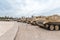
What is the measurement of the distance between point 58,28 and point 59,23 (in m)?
1.00

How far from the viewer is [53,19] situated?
26891mm

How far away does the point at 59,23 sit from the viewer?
26.2 m

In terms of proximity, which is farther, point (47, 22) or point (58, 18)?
point (58, 18)

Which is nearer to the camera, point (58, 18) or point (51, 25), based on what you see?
point (51, 25)

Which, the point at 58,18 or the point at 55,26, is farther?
the point at 58,18

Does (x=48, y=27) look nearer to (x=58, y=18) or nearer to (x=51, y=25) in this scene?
(x=51, y=25)

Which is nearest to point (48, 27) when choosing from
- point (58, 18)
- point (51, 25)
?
point (51, 25)

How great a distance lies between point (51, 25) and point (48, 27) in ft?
2.59

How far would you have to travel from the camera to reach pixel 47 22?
84.5 feet

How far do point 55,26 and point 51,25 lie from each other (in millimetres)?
770

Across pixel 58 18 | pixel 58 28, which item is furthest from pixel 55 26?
pixel 58 18

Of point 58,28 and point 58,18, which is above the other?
point 58,18

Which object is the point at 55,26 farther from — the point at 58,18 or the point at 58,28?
the point at 58,18

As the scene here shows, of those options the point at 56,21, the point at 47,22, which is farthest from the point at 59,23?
the point at 47,22
